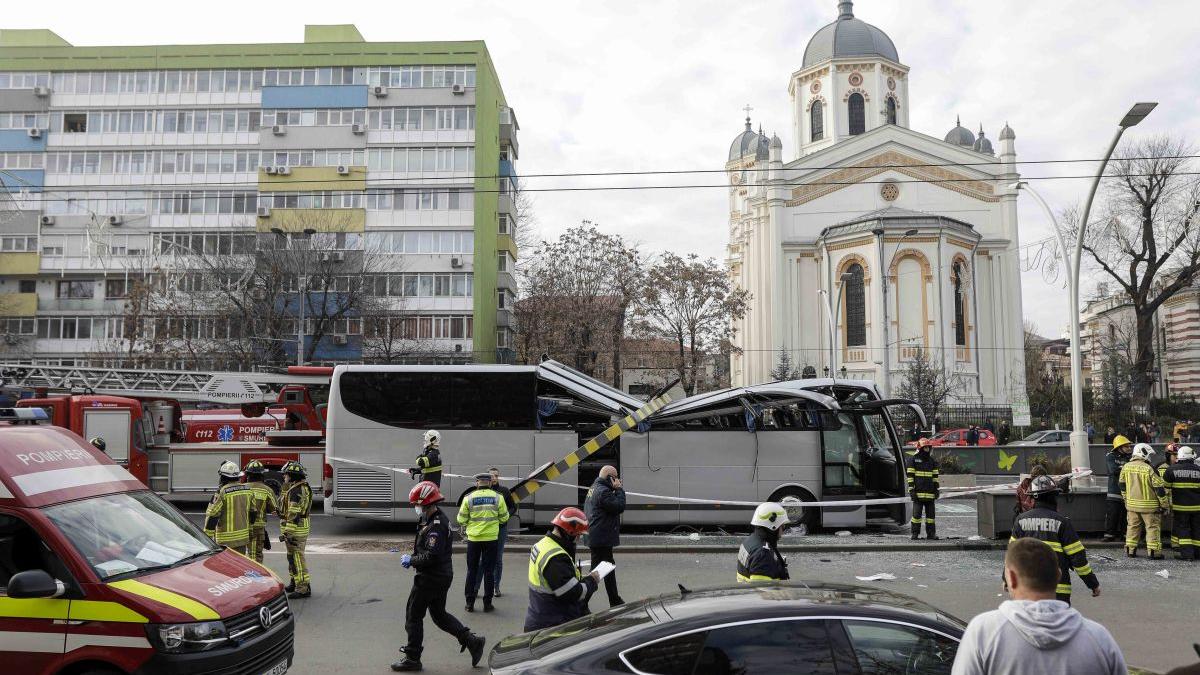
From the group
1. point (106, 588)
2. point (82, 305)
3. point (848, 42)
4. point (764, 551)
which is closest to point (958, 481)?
point (764, 551)

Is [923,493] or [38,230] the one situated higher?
[38,230]

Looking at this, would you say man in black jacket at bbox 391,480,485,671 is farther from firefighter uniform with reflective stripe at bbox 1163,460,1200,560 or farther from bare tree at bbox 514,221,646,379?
bare tree at bbox 514,221,646,379

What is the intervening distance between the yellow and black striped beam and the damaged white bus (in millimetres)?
751

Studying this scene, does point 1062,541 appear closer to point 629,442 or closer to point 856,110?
point 629,442

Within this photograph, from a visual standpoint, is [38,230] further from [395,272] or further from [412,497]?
[412,497]

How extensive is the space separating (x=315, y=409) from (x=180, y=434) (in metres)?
4.12

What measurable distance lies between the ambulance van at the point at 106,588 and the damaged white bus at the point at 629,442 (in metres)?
9.34

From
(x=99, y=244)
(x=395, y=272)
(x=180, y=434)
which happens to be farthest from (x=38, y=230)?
(x=180, y=434)

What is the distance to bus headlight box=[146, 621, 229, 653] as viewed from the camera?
5.30 m

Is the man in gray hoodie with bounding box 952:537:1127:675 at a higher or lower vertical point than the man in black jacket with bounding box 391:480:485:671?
higher

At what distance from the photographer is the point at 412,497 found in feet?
25.5

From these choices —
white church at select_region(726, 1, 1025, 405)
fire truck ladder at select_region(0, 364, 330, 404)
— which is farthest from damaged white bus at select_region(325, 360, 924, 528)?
white church at select_region(726, 1, 1025, 405)

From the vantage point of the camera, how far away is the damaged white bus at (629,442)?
614 inches

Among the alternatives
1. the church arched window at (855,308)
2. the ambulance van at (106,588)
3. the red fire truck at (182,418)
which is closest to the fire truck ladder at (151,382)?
the red fire truck at (182,418)
